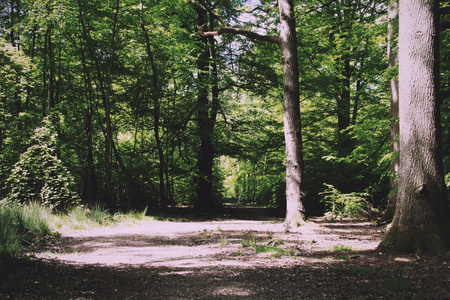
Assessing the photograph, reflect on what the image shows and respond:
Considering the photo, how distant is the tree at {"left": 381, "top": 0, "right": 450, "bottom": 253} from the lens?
153 inches

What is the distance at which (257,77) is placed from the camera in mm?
13359

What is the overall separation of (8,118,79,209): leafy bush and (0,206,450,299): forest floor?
4.51 meters

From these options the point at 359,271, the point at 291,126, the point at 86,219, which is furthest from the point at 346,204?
the point at 86,219

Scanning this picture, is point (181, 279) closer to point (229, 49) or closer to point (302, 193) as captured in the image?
point (302, 193)

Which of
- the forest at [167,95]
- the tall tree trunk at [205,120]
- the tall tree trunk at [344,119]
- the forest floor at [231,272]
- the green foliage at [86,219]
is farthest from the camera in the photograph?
the tall tree trunk at [344,119]

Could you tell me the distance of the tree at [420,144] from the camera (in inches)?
153

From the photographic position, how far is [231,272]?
141 inches

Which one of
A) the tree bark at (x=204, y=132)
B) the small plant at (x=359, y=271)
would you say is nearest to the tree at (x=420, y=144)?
the small plant at (x=359, y=271)

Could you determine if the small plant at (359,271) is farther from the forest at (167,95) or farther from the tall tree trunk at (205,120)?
the tall tree trunk at (205,120)

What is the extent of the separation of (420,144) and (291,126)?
130 inches

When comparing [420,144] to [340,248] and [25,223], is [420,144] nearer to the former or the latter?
[340,248]

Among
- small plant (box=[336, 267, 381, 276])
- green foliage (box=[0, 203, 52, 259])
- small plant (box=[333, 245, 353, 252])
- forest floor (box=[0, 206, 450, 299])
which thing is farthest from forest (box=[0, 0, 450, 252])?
small plant (box=[336, 267, 381, 276])

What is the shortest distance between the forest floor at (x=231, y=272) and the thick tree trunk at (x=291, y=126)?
54.5 inches

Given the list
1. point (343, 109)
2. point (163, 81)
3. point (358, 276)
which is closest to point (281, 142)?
point (343, 109)
